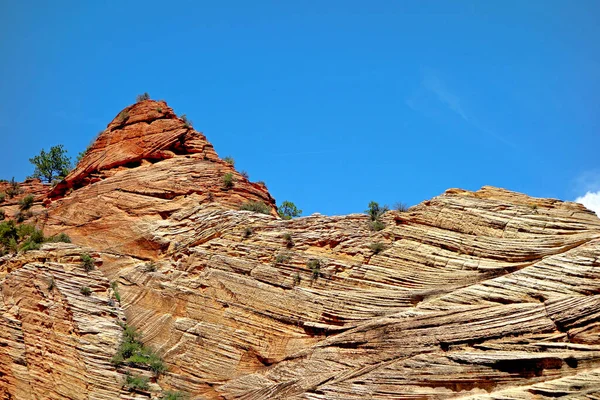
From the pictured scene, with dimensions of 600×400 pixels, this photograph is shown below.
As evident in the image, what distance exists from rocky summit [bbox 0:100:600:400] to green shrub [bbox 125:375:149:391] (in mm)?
86

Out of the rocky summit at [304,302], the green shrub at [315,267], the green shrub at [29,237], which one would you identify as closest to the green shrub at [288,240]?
the rocky summit at [304,302]

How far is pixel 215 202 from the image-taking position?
3825 cm

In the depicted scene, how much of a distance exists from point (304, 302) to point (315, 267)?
1.83 m

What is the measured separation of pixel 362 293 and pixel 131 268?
12.4 meters

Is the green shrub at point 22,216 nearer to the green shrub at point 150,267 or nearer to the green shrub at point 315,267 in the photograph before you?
the green shrub at point 150,267

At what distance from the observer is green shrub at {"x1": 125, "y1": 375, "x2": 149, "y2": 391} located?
29.0 meters

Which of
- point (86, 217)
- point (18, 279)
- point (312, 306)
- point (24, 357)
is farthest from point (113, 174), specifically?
point (312, 306)

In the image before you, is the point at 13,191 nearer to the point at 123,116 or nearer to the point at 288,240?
the point at 123,116

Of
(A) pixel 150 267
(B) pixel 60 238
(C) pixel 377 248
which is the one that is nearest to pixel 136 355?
(A) pixel 150 267

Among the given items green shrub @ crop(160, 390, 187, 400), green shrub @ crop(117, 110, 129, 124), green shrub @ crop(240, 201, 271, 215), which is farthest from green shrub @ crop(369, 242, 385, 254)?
green shrub @ crop(117, 110, 129, 124)

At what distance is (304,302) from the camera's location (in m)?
29.9

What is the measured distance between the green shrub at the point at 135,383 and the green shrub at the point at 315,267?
26.0ft

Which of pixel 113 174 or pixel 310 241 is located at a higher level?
pixel 113 174

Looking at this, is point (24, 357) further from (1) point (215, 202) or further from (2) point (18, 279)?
(1) point (215, 202)
